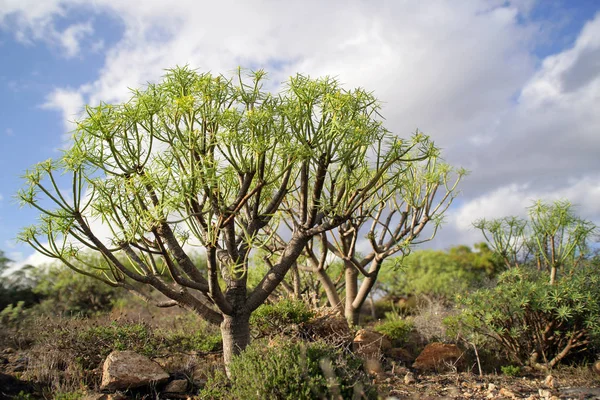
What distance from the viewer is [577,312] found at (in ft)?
26.4

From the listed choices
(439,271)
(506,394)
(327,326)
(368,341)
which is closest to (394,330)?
(368,341)

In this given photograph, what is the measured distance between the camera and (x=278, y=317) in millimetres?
8023

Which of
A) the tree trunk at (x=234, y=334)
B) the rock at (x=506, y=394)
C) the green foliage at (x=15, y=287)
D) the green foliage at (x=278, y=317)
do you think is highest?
the green foliage at (x=15, y=287)

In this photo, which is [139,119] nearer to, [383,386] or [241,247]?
[241,247]

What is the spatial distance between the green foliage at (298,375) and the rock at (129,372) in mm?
1633

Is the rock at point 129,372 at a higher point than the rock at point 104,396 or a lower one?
higher

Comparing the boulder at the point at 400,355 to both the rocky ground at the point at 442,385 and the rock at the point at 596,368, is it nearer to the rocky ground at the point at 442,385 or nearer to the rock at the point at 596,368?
the rocky ground at the point at 442,385

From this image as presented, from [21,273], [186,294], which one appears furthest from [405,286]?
[186,294]

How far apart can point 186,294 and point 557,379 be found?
6110mm

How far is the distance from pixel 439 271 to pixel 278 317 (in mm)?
15985

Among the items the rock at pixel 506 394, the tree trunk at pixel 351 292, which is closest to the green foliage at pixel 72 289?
the tree trunk at pixel 351 292

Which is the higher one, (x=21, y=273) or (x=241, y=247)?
(x=21, y=273)

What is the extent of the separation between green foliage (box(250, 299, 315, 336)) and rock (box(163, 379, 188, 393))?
171 cm

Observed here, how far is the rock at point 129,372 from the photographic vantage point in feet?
20.9
